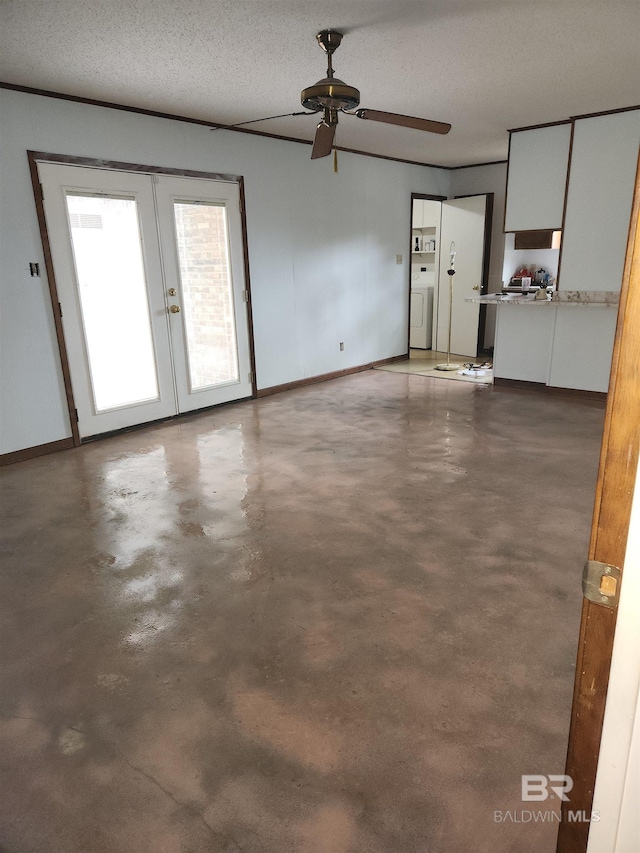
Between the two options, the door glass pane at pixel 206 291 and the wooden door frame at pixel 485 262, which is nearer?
the door glass pane at pixel 206 291

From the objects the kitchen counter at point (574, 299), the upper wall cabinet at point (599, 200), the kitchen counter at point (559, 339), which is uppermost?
the upper wall cabinet at point (599, 200)

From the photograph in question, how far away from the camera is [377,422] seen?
5.31 meters

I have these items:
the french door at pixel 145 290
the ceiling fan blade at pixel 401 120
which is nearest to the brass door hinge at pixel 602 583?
the ceiling fan blade at pixel 401 120

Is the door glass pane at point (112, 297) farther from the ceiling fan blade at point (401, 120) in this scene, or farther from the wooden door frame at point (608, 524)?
the wooden door frame at point (608, 524)

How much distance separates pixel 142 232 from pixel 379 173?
12.4 feet

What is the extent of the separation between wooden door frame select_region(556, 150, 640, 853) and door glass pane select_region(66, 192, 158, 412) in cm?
463

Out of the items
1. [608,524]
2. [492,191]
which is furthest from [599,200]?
[608,524]

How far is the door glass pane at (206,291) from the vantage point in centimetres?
534

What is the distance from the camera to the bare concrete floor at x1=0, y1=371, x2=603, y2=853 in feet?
5.23

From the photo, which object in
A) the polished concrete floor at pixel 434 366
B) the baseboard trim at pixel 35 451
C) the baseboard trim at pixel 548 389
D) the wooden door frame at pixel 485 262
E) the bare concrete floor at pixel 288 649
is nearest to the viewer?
the bare concrete floor at pixel 288 649

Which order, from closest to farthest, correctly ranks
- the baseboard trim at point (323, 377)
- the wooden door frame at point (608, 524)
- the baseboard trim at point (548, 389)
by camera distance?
the wooden door frame at point (608, 524) → the baseboard trim at point (548, 389) → the baseboard trim at point (323, 377)

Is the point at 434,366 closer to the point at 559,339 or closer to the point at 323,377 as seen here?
the point at 323,377

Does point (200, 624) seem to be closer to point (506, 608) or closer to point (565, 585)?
point (506, 608)

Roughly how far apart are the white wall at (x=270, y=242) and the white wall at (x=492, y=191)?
0.83 feet
